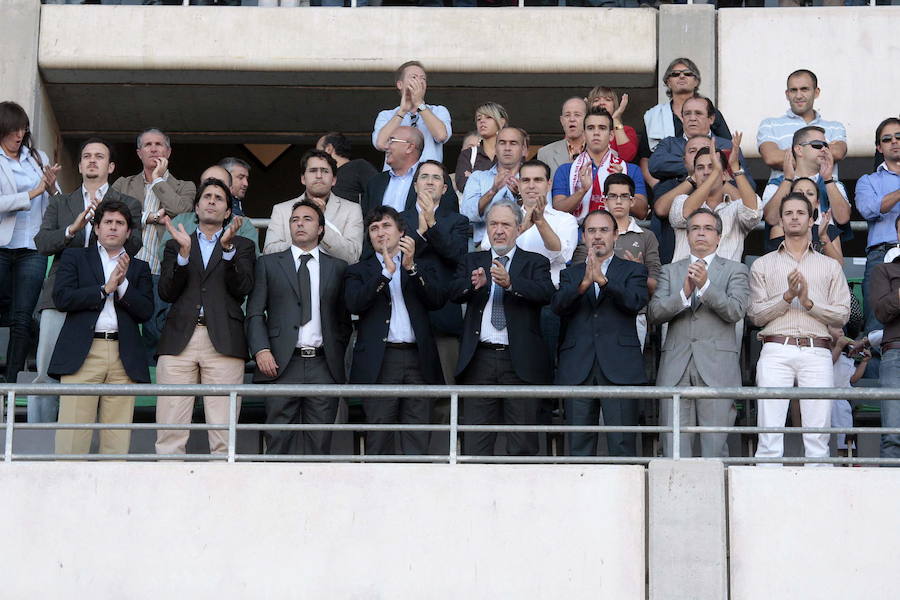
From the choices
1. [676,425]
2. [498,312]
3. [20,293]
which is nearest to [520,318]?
[498,312]

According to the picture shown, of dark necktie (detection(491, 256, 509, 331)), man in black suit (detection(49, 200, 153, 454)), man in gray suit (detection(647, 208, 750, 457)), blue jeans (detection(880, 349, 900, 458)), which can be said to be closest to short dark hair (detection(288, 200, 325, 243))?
man in black suit (detection(49, 200, 153, 454))

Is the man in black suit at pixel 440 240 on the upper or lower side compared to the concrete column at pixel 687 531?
upper

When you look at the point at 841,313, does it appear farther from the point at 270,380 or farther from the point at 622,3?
the point at 622,3

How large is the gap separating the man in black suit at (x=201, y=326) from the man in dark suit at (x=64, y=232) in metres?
0.57

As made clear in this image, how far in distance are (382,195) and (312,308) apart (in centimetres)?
133

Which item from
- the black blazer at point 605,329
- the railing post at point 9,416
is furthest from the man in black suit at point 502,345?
the railing post at point 9,416

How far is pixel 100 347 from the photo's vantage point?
31.8ft

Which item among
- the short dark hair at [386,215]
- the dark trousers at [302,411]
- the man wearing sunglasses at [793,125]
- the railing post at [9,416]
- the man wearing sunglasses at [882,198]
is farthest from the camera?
the man wearing sunglasses at [793,125]

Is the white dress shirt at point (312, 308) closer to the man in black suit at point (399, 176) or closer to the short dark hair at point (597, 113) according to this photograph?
the man in black suit at point (399, 176)

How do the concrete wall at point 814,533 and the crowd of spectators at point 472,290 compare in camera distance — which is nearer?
the concrete wall at point 814,533

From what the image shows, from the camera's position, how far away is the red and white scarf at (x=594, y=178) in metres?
10.7

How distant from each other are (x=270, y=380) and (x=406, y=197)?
1.72 meters

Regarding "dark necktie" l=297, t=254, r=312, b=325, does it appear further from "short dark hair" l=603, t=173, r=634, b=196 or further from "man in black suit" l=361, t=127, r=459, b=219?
"short dark hair" l=603, t=173, r=634, b=196

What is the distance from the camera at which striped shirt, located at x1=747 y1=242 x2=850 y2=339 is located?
9430 millimetres
